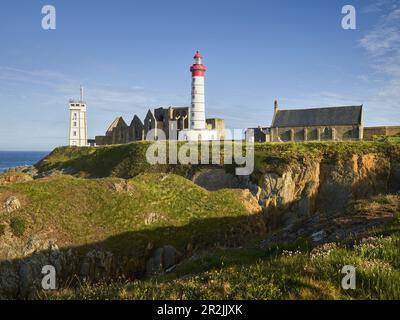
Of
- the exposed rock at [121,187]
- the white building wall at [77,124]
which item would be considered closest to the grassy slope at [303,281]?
the exposed rock at [121,187]

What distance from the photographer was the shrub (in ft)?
83.8

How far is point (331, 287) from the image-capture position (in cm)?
782

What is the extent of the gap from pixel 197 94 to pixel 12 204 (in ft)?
177

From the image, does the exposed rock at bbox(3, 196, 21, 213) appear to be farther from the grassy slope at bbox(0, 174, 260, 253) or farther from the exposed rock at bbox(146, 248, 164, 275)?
the exposed rock at bbox(146, 248, 164, 275)

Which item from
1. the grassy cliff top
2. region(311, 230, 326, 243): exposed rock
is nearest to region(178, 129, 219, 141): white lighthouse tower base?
the grassy cliff top

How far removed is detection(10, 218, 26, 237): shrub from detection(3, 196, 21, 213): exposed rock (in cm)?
133

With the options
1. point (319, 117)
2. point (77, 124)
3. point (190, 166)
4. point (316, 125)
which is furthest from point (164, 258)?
point (77, 124)

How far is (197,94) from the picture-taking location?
7681 centimetres

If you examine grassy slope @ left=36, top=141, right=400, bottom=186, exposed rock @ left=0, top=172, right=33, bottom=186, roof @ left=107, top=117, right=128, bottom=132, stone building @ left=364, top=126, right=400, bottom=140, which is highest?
roof @ left=107, top=117, right=128, bottom=132

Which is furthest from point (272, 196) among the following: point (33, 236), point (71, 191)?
point (33, 236)

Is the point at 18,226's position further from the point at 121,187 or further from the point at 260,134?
the point at 260,134

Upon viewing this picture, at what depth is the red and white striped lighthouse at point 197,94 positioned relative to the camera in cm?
7656

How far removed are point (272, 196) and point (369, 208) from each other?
27.2 meters
